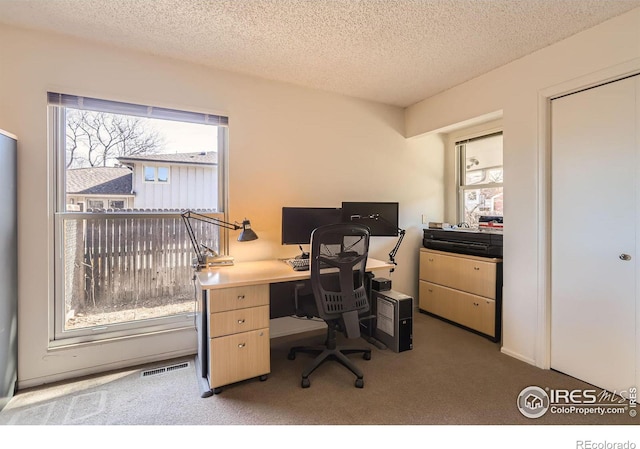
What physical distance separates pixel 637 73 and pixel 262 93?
8.75 ft

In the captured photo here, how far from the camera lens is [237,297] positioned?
1963 mm

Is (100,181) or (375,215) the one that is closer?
(100,181)

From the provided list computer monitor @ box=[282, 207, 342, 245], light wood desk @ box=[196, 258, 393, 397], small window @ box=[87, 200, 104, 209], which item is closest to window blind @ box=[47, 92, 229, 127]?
small window @ box=[87, 200, 104, 209]

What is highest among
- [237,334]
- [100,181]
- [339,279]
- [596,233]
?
[100,181]

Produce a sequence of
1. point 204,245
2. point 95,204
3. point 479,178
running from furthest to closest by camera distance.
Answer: point 479,178, point 204,245, point 95,204

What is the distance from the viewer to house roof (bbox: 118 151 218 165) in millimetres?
2319

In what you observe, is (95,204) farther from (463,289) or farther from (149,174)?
(463,289)

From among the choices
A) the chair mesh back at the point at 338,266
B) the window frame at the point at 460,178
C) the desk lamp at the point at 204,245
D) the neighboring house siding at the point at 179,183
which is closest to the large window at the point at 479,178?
the window frame at the point at 460,178

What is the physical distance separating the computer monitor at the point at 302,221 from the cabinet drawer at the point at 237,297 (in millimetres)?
634

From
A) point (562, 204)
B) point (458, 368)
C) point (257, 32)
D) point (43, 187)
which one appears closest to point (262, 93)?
point (257, 32)

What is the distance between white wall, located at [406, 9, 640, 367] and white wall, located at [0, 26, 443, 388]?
1.16 meters

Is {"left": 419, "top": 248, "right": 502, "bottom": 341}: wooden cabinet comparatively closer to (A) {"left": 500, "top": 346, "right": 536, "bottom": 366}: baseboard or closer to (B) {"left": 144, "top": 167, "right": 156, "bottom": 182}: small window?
(A) {"left": 500, "top": 346, "right": 536, "bottom": 366}: baseboard

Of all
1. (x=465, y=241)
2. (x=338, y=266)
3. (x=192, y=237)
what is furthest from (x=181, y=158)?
(x=465, y=241)

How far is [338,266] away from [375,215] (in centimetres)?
112
